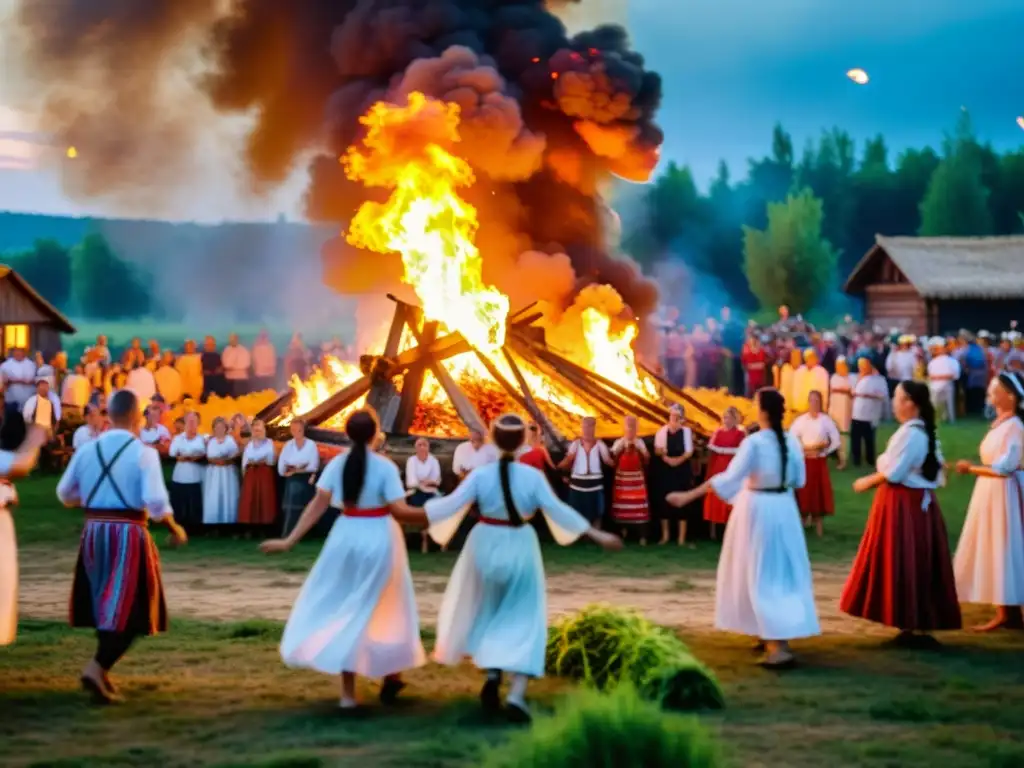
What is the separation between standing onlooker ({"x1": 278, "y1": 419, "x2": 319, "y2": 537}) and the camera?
14508mm

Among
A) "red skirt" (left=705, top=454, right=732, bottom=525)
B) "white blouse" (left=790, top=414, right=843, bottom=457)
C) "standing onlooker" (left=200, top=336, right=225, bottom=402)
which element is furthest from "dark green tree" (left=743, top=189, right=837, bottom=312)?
"red skirt" (left=705, top=454, right=732, bottom=525)

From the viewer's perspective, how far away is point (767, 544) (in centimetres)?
882

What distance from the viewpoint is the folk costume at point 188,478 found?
49.3 feet

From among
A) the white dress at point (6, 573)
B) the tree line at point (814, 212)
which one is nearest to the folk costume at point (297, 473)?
the white dress at point (6, 573)

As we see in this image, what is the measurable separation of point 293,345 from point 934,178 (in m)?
52.0

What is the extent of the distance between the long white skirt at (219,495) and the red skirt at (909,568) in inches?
308

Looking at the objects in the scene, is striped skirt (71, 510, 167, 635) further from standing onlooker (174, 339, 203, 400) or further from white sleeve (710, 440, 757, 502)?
standing onlooker (174, 339, 203, 400)

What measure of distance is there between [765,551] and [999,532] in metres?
2.26

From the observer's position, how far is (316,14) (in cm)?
2008

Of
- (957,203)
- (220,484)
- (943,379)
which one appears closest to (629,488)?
(220,484)

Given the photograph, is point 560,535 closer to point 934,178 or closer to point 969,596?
point 969,596

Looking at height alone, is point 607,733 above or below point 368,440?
below

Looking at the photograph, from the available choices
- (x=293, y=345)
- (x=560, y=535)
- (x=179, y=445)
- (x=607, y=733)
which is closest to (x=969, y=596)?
(x=560, y=535)

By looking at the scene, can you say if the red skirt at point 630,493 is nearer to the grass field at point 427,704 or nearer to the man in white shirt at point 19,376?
the grass field at point 427,704
